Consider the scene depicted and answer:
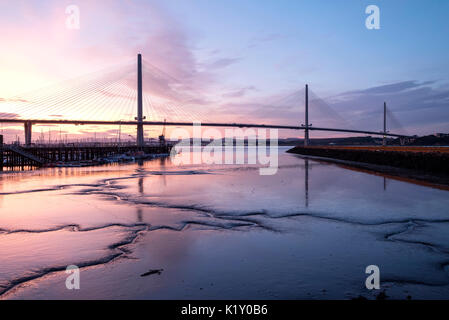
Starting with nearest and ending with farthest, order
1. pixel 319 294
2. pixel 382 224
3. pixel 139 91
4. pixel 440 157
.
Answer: pixel 319 294
pixel 382 224
pixel 440 157
pixel 139 91

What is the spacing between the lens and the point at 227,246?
286 inches

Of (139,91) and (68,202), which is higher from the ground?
(139,91)

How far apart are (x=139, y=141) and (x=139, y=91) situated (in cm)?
1030

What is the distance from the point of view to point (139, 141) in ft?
214

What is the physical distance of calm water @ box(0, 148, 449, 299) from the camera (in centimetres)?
511

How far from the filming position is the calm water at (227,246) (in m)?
5.11

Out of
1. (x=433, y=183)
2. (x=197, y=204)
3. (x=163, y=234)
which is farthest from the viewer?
(x=433, y=183)
